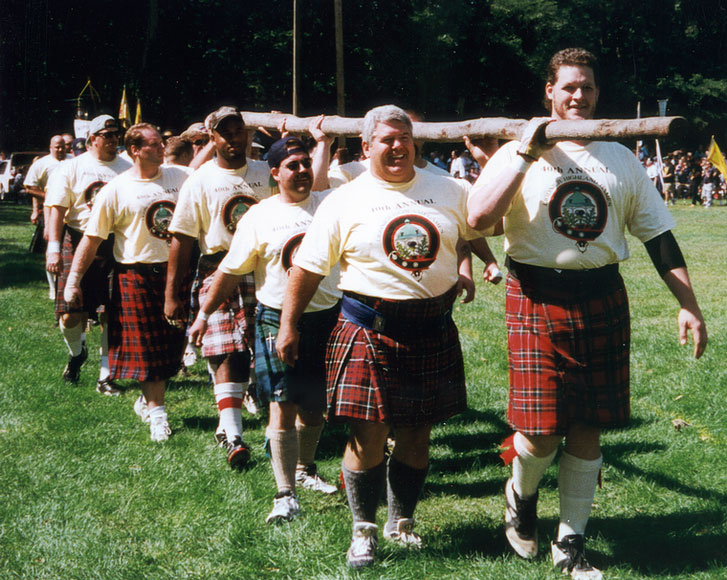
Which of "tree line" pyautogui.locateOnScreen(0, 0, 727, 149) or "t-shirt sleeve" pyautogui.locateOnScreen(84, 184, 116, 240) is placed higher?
"tree line" pyautogui.locateOnScreen(0, 0, 727, 149)

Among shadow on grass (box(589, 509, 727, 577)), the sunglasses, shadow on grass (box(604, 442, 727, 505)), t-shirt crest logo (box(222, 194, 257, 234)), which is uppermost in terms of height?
the sunglasses

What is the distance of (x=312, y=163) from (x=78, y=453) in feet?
7.31

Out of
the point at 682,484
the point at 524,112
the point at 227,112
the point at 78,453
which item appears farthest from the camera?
the point at 524,112

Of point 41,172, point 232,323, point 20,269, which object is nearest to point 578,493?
point 232,323

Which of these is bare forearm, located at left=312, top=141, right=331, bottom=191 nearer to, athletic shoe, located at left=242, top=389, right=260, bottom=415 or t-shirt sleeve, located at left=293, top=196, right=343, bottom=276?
t-shirt sleeve, located at left=293, top=196, right=343, bottom=276

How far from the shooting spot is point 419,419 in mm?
3621

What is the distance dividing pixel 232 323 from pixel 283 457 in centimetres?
104

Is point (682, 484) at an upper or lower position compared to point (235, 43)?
lower

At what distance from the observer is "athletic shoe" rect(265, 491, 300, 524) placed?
4141 millimetres

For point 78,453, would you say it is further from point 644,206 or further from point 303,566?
point 644,206

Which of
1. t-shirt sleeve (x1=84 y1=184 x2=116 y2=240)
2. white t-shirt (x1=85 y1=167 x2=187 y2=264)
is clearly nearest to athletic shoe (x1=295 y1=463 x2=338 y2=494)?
white t-shirt (x1=85 y1=167 x2=187 y2=264)

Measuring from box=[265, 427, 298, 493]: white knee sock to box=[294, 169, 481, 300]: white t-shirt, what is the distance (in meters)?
1.00

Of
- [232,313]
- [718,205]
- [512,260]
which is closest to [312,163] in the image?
[232,313]

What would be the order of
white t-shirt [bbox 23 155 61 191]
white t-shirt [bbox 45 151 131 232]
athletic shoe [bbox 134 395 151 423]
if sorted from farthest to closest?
white t-shirt [bbox 23 155 61 191]
white t-shirt [bbox 45 151 131 232]
athletic shoe [bbox 134 395 151 423]
